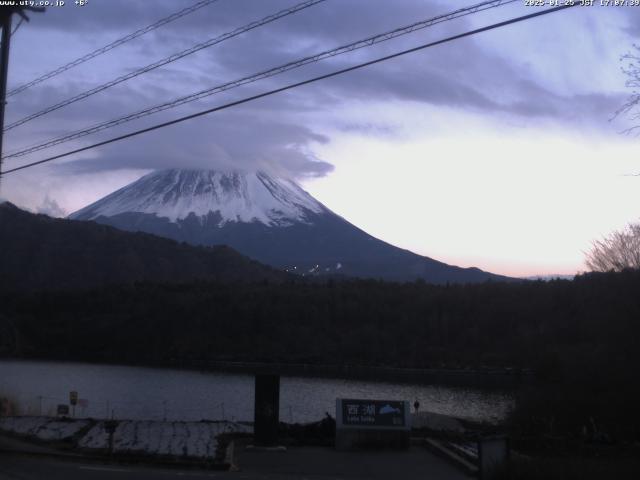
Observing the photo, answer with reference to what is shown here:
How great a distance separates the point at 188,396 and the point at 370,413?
25.4 m

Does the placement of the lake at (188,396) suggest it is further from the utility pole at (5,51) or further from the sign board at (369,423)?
the utility pole at (5,51)

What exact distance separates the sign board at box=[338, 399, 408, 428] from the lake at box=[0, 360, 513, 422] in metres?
12.0

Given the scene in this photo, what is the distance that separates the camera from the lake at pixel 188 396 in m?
34.7

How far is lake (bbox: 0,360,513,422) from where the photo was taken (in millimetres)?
34719

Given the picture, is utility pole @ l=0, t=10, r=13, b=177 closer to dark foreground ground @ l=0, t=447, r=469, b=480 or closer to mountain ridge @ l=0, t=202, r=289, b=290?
dark foreground ground @ l=0, t=447, r=469, b=480

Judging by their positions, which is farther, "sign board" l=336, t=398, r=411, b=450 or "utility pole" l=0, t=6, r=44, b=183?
"sign board" l=336, t=398, r=411, b=450

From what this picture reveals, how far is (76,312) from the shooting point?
105 meters

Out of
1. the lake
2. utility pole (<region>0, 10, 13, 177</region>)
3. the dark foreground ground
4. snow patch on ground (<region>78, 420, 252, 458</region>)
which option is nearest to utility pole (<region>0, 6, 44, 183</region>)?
utility pole (<region>0, 10, 13, 177</region>)

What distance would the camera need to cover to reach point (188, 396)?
143 feet

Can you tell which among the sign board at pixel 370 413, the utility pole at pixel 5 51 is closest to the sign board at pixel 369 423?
the sign board at pixel 370 413

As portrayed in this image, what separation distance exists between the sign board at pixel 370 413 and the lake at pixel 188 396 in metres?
12.0

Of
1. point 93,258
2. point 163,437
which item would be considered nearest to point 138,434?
point 163,437

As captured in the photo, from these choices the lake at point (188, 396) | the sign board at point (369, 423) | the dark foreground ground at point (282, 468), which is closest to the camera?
the dark foreground ground at point (282, 468)

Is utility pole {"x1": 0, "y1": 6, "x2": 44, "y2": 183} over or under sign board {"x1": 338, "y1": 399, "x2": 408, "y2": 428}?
over
